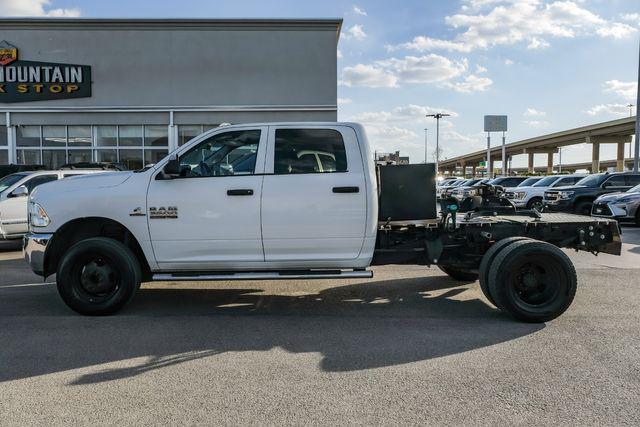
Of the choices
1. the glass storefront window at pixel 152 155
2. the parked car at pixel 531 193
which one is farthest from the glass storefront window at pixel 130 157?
the parked car at pixel 531 193

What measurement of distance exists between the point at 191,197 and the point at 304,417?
119 inches

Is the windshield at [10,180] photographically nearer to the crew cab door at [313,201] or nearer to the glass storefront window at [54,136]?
the crew cab door at [313,201]

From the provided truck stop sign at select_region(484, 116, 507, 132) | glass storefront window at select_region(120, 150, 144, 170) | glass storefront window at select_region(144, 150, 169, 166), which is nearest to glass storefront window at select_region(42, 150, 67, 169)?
glass storefront window at select_region(120, 150, 144, 170)

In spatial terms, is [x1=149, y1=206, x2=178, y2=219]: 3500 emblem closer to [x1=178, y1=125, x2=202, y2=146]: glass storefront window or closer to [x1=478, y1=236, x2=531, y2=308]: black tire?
[x1=478, y1=236, x2=531, y2=308]: black tire

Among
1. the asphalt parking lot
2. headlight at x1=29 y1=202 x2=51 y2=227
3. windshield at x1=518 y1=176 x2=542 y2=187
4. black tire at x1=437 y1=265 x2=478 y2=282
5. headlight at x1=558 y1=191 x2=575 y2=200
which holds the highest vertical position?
windshield at x1=518 y1=176 x2=542 y2=187

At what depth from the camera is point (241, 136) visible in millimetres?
5941

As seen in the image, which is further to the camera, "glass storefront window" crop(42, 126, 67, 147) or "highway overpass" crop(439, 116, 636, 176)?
"highway overpass" crop(439, 116, 636, 176)

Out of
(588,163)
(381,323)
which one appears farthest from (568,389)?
(588,163)

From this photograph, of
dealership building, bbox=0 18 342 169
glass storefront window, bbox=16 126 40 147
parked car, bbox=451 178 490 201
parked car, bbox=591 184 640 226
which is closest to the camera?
parked car, bbox=451 178 490 201

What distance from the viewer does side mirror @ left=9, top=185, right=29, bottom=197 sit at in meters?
11.0

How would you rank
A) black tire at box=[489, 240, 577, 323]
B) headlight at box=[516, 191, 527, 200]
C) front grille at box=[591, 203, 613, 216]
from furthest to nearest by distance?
headlight at box=[516, 191, 527, 200]
front grille at box=[591, 203, 613, 216]
black tire at box=[489, 240, 577, 323]

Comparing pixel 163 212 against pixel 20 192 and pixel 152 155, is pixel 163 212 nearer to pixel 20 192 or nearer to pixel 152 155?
pixel 20 192

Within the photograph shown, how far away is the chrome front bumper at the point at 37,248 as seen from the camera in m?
5.86

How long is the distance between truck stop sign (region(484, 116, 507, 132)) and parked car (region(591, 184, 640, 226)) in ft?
208
